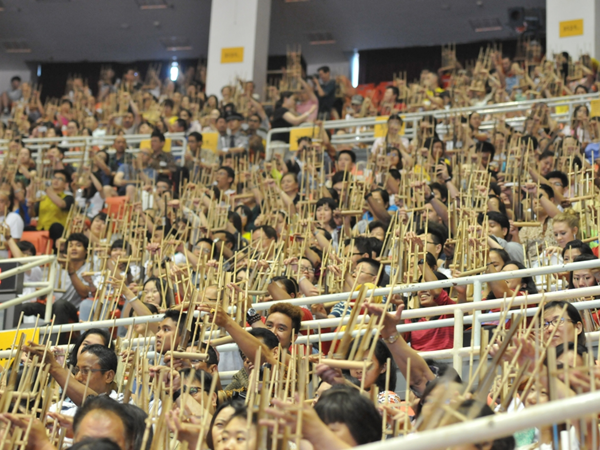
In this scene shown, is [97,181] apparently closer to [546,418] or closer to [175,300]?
[175,300]

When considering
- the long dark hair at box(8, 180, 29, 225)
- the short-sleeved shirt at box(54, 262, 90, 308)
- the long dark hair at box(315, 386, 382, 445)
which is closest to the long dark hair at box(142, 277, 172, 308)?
the short-sleeved shirt at box(54, 262, 90, 308)

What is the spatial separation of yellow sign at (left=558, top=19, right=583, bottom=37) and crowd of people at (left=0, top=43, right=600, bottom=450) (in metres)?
0.57

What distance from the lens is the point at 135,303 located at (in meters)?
4.01

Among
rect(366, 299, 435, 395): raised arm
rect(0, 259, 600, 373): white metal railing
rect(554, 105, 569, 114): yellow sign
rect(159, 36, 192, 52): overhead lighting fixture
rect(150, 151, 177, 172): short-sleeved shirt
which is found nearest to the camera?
rect(366, 299, 435, 395): raised arm

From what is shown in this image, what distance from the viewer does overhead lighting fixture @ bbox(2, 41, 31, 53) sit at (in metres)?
12.7

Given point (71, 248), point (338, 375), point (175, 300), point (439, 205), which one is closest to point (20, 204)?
point (71, 248)

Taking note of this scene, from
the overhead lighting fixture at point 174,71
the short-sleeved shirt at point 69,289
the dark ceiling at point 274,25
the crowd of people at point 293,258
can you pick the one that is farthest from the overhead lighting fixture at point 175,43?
the short-sleeved shirt at point 69,289

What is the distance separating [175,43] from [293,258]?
29.3 feet

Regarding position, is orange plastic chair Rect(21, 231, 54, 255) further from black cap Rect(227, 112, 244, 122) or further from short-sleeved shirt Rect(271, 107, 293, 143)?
short-sleeved shirt Rect(271, 107, 293, 143)

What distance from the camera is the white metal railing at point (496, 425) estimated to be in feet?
4.66

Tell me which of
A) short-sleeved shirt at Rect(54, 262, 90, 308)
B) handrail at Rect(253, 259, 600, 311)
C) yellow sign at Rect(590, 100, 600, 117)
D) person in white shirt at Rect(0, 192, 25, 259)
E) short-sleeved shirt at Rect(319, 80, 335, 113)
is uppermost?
short-sleeved shirt at Rect(319, 80, 335, 113)

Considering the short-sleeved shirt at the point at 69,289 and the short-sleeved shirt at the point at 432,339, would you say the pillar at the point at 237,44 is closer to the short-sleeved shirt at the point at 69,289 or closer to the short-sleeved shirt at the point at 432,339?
the short-sleeved shirt at the point at 69,289

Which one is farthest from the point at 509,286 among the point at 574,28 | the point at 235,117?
the point at 574,28

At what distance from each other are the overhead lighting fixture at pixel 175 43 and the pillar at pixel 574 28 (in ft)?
18.4
